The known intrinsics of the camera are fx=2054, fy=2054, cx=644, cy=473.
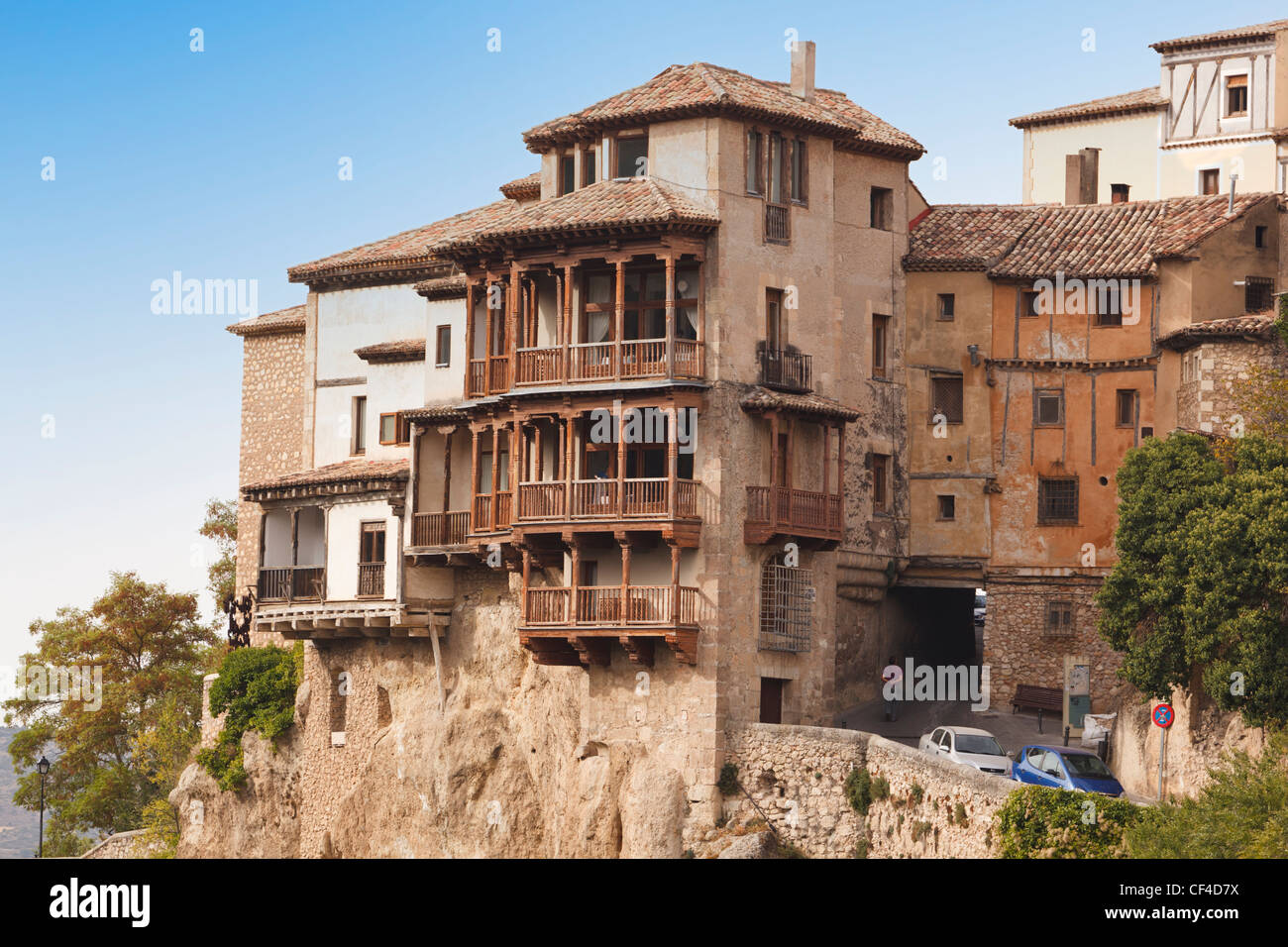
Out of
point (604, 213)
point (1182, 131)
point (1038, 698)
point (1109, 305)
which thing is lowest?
point (1038, 698)

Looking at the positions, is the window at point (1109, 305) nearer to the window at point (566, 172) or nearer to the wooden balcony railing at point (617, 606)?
the window at point (566, 172)

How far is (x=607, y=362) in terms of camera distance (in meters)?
49.9

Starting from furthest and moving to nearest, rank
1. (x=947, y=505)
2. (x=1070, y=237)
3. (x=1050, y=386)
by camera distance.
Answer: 1. (x=1070, y=237)
2. (x=947, y=505)
3. (x=1050, y=386)

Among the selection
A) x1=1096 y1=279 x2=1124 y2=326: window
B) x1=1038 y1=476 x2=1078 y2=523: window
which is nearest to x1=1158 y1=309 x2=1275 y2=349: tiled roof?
x1=1096 y1=279 x2=1124 y2=326: window

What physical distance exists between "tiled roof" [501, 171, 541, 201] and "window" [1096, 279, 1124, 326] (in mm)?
15926

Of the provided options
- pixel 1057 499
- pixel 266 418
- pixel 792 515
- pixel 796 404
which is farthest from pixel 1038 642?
pixel 266 418

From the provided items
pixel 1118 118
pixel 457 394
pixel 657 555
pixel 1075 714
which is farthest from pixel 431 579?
pixel 1118 118

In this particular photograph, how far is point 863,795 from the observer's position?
152 ft

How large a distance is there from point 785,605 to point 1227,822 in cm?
1557

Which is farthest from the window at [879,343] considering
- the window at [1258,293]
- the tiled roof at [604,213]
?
the window at [1258,293]

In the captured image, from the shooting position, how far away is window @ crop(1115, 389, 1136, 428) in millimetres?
55125

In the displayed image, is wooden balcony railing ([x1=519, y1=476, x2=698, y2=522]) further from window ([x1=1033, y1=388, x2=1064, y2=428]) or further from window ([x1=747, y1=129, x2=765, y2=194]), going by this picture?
window ([x1=1033, y1=388, x2=1064, y2=428])

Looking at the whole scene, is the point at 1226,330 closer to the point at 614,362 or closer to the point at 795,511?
the point at 795,511
